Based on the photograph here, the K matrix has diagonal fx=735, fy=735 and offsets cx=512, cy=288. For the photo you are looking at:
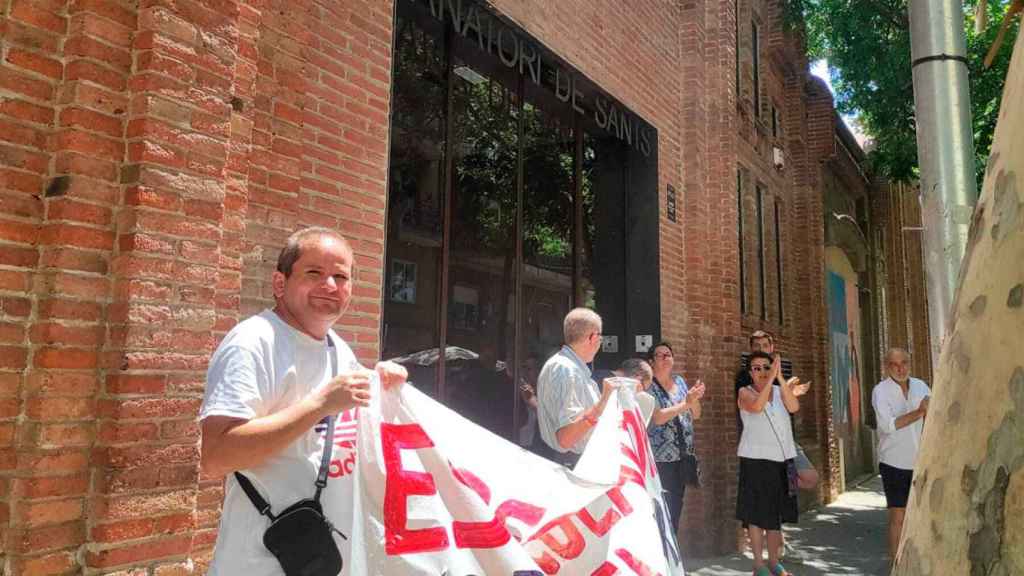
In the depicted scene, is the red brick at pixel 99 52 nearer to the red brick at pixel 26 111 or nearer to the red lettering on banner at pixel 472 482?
the red brick at pixel 26 111

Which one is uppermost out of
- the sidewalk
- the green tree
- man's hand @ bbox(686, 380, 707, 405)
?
the green tree

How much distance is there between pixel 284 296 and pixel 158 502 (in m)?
1.00

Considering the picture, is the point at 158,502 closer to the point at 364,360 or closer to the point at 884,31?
the point at 364,360

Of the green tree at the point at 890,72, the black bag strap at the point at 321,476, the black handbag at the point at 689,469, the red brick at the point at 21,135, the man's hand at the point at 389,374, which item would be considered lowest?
the black handbag at the point at 689,469

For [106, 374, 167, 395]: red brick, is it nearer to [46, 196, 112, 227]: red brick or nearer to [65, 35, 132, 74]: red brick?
Result: [46, 196, 112, 227]: red brick

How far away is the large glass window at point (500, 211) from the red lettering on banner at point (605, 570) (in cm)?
236

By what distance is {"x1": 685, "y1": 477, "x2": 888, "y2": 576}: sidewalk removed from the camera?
753 cm

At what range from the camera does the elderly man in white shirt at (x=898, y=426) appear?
21.5 ft

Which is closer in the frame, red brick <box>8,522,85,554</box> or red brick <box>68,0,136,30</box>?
red brick <box>8,522,85,554</box>

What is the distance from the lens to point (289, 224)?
3717 mm

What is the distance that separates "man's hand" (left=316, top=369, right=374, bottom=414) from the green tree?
10.1 meters

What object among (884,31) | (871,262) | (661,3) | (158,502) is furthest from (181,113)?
(871,262)

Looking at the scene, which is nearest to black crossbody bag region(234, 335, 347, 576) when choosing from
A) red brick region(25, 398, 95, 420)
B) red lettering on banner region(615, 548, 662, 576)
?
red brick region(25, 398, 95, 420)

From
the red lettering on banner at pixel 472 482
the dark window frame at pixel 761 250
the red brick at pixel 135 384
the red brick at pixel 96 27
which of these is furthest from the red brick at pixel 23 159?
the dark window frame at pixel 761 250
